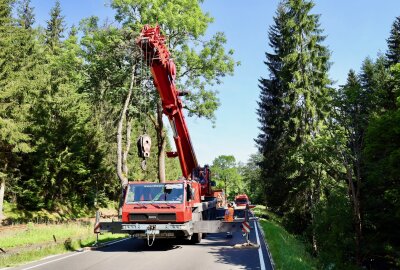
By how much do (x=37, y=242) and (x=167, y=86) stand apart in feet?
26.2

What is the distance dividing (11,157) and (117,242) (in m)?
16.4

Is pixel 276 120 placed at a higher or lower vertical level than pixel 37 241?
higher

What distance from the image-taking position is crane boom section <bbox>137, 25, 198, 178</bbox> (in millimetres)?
14172

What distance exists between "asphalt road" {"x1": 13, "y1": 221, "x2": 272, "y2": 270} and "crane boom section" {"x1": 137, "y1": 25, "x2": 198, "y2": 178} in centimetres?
449

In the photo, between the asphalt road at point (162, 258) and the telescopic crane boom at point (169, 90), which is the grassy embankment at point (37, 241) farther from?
the telescopic crane boom at point (169, 90)

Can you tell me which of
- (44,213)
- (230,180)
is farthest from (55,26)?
(230,180)

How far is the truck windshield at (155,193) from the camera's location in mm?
12953

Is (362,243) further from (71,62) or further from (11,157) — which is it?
(11,157)

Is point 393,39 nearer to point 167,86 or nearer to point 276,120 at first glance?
point 276,120

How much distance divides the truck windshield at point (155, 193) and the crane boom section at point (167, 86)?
384 cm

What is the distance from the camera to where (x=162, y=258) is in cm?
1105

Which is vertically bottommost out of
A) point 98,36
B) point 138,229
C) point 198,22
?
point 138,229

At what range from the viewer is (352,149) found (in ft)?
71.2

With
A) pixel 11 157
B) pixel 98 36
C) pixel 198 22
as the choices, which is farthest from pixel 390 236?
pixel 11 157
